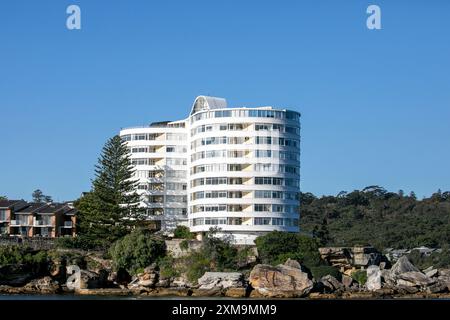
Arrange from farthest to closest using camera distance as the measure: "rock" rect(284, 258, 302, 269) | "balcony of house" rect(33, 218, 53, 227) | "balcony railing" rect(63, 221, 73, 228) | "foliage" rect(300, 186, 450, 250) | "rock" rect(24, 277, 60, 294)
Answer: "foliage" rect(300, 186, 450, 250), "balcony of house" rect(33, 218, 53, 227), "balcony railing" rect(63, 221, 73, 228), "rock" rect(24, 277, 60, 294), "rock" rect(284, 258, 302, 269)

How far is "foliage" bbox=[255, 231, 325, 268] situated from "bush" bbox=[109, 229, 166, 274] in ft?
35.4

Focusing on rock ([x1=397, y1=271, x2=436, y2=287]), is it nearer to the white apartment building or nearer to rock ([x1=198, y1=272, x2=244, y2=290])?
rock ([x1=198, y1=272, x2=244, y2=290])

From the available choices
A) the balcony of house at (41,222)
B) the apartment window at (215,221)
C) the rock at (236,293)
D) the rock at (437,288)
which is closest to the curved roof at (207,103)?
the apartment window at (215,221)

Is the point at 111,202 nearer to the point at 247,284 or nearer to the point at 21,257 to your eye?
the point at 21,257

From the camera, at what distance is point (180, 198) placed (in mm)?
103438

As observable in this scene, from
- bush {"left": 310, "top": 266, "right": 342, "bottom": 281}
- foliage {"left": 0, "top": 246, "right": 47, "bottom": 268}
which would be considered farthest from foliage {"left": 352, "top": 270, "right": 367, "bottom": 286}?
foliage {"left": 0, "top": 246, "right": 47, "bottom": 268}

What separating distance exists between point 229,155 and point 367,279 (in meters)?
20.2

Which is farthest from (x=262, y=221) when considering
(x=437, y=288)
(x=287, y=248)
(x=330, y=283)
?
(x=437, y=288)

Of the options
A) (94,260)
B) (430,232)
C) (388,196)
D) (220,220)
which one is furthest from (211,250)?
(388,196)

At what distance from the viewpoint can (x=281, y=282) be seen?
246 ft

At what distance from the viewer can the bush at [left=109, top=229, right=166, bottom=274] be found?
86.1 m

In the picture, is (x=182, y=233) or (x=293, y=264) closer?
(x=293, y=264)

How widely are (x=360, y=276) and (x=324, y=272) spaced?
5.44 m

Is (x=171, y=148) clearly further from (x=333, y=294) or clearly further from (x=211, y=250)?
(x=333, y=294)
